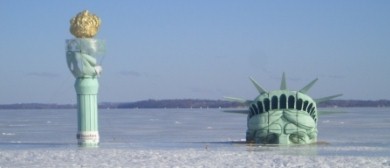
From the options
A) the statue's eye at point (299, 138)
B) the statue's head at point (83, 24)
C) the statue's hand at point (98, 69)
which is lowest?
the statue's eye at point (299, 138)

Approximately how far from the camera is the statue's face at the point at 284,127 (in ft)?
113

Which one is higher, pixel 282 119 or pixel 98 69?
pixel 98 69

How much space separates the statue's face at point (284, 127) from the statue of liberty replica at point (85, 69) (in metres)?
7.46

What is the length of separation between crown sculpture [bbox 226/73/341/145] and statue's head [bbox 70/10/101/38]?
26.8 ft

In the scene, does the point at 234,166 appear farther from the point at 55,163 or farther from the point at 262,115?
the point at 262,115

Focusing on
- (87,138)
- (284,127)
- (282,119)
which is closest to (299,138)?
(284,127)

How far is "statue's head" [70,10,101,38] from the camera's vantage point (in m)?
33.7

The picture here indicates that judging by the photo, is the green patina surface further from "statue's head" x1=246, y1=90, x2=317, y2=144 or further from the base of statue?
"statue's head" x1=246, y1=90, x2=317, y2=144

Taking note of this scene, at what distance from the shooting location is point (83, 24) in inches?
1326

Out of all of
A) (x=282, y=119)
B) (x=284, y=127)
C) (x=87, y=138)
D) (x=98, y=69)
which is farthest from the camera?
(x=282, y=119)

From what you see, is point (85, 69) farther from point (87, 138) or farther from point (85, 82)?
point (87, 138)

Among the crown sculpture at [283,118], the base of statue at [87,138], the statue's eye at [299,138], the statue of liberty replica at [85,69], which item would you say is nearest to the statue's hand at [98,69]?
the statue of liberty replica at [85,69]

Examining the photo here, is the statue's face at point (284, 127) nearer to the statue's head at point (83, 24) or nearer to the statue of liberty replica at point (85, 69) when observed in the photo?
the statue of liberty replica at point (85, 69)

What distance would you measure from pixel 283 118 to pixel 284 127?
43cm
